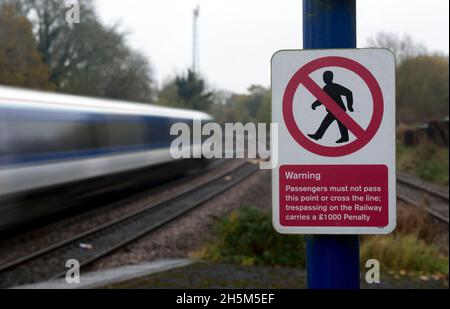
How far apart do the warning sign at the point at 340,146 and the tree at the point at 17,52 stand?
22.4 meters

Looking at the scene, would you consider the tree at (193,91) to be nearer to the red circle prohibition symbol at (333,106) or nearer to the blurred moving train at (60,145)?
the blurred moving train at (60,145)

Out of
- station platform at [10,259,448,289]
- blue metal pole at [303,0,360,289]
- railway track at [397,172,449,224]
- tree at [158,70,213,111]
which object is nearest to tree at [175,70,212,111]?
tree at [158,70,213,111]

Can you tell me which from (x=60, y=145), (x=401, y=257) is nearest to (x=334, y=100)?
(x=401, y=257)

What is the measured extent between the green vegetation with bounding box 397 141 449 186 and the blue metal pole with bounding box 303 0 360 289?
2237 centimetres

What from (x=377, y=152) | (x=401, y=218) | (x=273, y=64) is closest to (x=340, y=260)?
(x=377, y=152)

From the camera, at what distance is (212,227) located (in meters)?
11.7

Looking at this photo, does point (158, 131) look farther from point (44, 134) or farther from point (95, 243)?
point (95, 243)

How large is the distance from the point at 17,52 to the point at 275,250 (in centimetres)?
1928

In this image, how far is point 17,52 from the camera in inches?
960

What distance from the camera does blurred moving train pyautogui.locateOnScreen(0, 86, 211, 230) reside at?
10430mm

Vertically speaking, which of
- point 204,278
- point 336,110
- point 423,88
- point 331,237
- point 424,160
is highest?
point 423,88

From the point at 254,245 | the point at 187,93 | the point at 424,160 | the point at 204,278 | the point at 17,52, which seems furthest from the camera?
the point at 187,93

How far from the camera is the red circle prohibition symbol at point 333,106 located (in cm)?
206

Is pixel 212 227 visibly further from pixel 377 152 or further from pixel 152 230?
pixel 377 152
